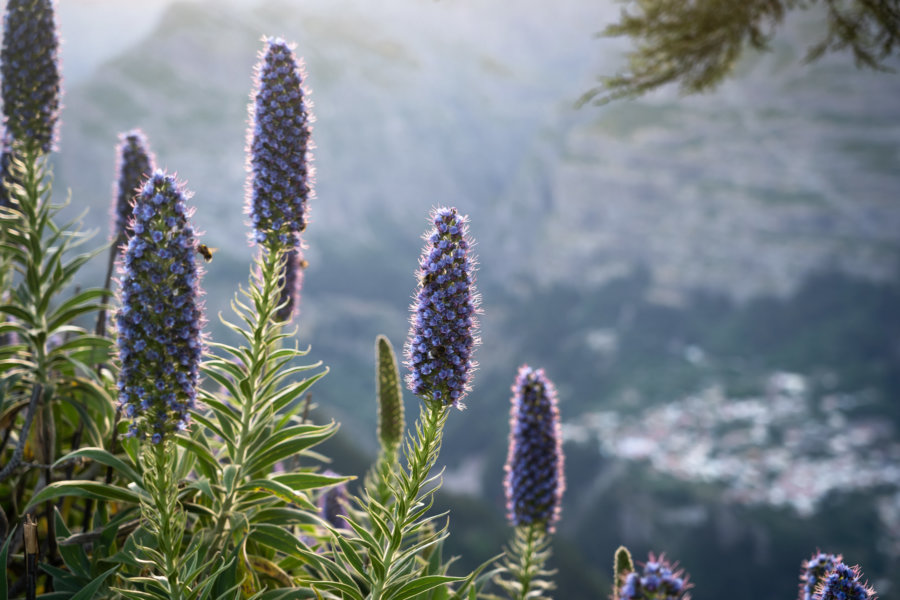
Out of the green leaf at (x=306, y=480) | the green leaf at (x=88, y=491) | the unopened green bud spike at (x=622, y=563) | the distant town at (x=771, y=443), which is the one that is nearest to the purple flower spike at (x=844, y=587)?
the unopened green bud spike at (x=622, y=563)

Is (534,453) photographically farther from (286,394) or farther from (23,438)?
(23,438)

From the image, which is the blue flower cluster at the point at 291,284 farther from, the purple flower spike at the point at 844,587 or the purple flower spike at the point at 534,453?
the purple flower spike at the point at 844,587

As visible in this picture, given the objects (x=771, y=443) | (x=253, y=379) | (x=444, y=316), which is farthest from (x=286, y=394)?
(x=771, y=443)

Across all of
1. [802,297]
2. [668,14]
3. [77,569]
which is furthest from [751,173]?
[77,569]

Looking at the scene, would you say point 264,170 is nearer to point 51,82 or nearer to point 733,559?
point 51,82

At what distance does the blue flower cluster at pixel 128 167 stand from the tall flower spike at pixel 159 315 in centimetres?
171

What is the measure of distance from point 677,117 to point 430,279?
20982cm

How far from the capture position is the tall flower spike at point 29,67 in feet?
12.5

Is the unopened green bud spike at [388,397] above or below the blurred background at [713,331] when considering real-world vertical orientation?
below

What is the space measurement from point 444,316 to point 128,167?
2.62 m

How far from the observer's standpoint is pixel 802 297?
155125 millimetres

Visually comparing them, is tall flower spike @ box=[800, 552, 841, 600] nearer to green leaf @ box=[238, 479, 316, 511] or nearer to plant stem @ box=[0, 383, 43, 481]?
green leaf @ box=[238, 479, 316, 511]

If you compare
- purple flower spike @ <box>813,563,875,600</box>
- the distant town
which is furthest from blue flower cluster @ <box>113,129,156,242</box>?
the distant town

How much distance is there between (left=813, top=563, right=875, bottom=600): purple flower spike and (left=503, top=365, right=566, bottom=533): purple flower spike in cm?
169
